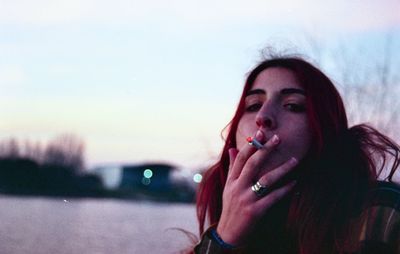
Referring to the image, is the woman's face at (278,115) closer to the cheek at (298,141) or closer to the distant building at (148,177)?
the cheek at (298,141)

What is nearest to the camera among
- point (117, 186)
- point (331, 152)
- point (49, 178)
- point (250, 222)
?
point (250, 222)

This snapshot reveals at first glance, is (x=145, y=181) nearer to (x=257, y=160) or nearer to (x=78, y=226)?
(x=78, y=226)

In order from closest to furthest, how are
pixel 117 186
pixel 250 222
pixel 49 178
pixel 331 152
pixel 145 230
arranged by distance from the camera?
pixel 250 222, pixel 331 152, pixel 49 178, pixel 117 186, pixel 145 230

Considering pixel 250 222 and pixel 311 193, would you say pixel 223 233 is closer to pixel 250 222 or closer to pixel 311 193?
pixel 250 222

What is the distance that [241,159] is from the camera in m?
1.32

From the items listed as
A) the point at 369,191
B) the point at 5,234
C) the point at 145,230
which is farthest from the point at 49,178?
the point at 369,191

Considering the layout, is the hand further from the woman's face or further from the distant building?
the distant building

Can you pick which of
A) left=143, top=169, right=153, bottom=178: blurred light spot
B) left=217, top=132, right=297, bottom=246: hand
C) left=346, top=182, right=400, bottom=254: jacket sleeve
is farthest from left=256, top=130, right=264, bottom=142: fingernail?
left=143, top=169, right=153, bottom=178: blurred light spot

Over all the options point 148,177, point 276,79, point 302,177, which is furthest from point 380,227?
point 148,177

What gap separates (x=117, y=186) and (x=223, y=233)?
1187 mm

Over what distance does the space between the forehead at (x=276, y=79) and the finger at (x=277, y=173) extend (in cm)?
22

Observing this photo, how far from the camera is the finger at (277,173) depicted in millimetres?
1271

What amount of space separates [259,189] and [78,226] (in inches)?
44.9

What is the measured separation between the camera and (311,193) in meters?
Answer: 1.37
